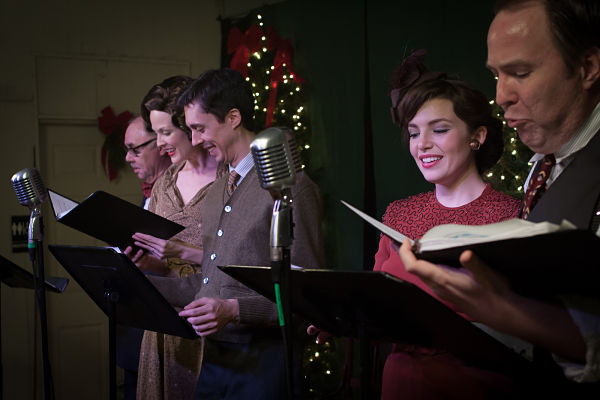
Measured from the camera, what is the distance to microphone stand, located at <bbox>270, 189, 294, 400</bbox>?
1.15 meters

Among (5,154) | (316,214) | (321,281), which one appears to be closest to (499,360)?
(321,281)

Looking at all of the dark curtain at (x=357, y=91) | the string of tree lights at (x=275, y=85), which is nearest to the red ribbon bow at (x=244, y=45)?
the string of tree lights at (x=275, y=85)

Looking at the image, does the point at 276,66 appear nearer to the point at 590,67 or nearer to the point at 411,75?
the point at 411,75

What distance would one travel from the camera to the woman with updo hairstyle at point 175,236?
230 centimetres

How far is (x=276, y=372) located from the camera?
6.15ft

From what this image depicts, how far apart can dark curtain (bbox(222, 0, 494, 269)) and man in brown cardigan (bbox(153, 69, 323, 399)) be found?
5.95ft

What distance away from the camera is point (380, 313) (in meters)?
1.17

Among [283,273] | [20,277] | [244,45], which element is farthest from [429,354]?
[244,45]

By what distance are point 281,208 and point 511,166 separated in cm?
172

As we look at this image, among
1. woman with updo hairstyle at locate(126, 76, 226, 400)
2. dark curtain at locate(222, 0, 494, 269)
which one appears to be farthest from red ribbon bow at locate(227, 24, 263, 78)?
woman with updo hairstyle at locate(126, 76, 226, 400)

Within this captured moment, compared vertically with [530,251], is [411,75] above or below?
above

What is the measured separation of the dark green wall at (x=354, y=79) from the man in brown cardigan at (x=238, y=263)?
5.94 ft

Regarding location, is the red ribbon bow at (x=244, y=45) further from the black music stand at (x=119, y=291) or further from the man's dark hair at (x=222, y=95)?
the black music stand at (x=119, y=291)

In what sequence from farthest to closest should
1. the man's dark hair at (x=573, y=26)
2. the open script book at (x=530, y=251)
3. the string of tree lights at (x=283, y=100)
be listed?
the string of tree lights at (x=283, y=100), the man's dark hair at (x=573, y=26), the open script book at (x=530, y=251)
